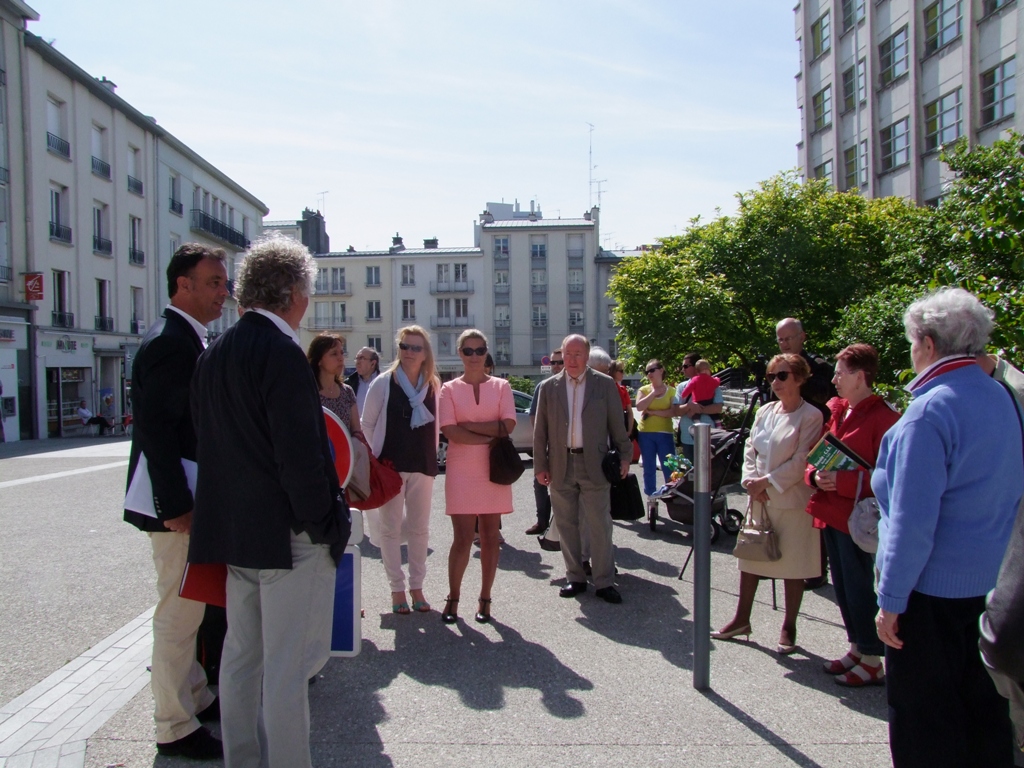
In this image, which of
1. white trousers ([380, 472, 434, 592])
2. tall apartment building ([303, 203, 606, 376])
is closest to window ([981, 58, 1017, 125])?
white trousers ([380, 472, 434, 592])

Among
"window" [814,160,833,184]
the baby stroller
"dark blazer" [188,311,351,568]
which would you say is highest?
"window" [814,160,833,184]

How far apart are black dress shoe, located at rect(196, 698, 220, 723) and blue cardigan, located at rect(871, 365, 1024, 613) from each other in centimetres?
304

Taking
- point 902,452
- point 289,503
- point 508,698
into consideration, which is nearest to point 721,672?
point 508,698

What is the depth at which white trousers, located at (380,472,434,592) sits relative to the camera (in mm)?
5566

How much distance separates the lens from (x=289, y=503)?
2.79m

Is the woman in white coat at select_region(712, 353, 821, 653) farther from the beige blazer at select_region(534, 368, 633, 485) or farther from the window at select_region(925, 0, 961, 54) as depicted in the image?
the window at select_region(925, 0, 961, 54)

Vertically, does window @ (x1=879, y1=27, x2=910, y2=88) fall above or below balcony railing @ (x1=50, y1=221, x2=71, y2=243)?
above

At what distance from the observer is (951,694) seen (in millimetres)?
2715

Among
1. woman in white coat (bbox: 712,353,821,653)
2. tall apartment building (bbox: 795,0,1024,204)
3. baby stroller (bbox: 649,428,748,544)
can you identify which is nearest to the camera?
woman in white coat (bbox: 712,353,821,653)

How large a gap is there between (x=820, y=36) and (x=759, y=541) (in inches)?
1459

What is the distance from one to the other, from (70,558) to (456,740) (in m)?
5.13

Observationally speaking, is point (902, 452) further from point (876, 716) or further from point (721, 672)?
point (721, 672)

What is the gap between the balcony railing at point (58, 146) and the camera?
101ft

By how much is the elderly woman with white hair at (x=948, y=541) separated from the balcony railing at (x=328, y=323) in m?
69.8
